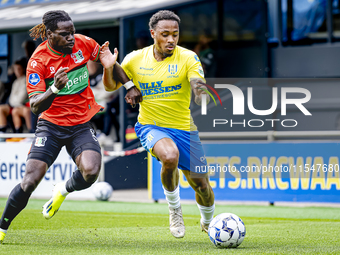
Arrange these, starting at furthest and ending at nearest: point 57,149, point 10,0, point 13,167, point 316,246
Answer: point 10,0 < point 13,167 < point 57,149 < point 316,246

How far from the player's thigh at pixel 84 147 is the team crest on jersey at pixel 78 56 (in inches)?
28.0

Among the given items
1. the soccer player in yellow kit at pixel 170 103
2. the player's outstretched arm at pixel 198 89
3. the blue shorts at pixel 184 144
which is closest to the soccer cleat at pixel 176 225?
the soccer player in yellow kit at pixel 170 103

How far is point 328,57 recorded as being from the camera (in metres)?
13.0

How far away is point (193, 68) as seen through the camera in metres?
5.92

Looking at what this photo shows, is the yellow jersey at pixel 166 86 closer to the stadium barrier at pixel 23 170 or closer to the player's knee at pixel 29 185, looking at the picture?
the player's knee at pixel 29 185

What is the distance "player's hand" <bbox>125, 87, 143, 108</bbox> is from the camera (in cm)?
596

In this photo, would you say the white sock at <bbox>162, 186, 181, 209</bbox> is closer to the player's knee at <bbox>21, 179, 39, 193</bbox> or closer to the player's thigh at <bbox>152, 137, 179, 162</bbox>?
the player's thigh at <bbox>152, 137, 179, 162</bbox>

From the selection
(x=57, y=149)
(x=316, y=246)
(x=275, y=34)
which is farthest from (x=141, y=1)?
(x=316, y=246)

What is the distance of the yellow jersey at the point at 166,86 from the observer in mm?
5992

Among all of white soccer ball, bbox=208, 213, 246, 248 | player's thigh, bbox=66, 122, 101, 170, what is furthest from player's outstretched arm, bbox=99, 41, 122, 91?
white soccer ball, bbox=208, 213, 246, 248

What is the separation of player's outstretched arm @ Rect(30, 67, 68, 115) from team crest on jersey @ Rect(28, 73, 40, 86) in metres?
0.17

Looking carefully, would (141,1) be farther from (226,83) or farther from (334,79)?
(334,79)

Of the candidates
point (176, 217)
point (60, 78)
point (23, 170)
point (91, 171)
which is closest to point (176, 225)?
point (176, 217)

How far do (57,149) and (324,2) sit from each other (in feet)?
29.6
